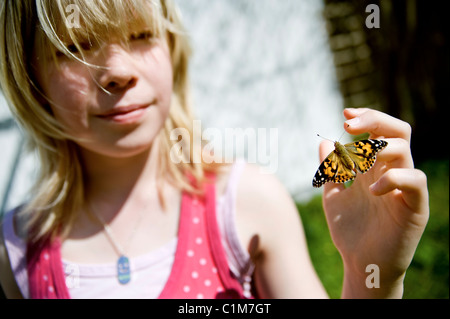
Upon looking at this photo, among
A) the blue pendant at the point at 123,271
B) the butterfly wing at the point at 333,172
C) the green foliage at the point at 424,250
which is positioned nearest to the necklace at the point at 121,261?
the blue pendant at the point at 123,271

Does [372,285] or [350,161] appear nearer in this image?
[350,161]

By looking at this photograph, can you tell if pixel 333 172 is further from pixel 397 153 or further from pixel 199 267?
pixel 199 267

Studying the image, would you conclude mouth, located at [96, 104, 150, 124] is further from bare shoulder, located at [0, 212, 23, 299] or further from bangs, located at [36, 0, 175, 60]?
bare shoulder, located at [0, 212, 23, 299]

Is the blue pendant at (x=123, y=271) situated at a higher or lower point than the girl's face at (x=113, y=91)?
lower

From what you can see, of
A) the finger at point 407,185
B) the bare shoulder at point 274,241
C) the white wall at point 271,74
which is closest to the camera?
the finger at point 407,185

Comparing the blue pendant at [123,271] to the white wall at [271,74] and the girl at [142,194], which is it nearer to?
the girl at [142,194]

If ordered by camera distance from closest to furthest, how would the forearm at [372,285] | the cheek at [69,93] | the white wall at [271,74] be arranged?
the forearm at [372,285], the cheek at [69,93], the white wall at [271,74]

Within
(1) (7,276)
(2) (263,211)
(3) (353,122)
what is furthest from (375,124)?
(1) (7,276)
